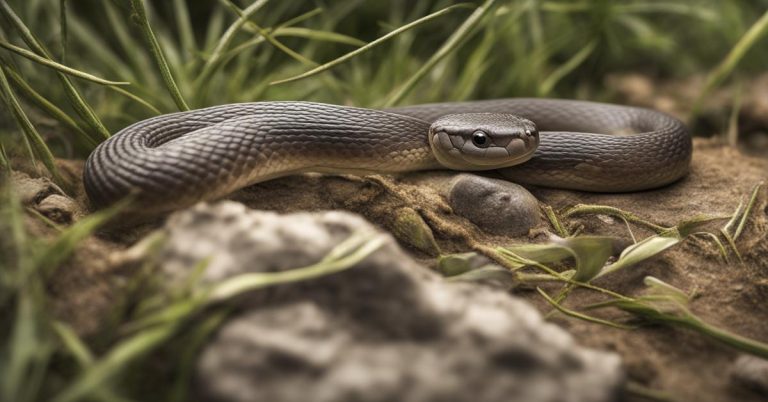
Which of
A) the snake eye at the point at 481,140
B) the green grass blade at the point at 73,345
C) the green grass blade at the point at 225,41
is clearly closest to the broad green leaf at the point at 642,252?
the snake eye at the point at 481,140

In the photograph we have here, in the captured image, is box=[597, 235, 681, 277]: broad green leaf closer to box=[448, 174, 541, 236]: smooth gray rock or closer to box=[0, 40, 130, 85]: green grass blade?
box=[448, 174, 541, 236]: smooth gray rock

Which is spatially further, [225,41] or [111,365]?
[225,41]

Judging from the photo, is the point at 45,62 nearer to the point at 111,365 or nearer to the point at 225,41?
the point at 225,41

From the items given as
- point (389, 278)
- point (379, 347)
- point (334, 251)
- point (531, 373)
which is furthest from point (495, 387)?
point (334, 251)

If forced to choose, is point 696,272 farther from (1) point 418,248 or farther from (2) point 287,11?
(2) point 287,11

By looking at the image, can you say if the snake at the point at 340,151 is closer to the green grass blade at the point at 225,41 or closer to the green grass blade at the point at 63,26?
the green grass blade at the point at 225,41

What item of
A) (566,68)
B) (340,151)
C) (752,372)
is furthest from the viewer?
(566,68)

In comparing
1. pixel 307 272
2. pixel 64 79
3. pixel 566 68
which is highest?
pixel 64 79

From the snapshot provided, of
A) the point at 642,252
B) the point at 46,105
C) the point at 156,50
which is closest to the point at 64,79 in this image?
the point at 46,105

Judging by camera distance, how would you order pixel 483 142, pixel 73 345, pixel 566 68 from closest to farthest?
pixel 73 345 → pixel 483 142 → pixel 566 68
